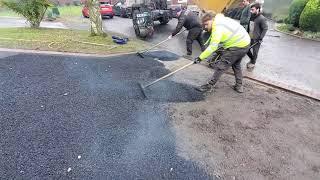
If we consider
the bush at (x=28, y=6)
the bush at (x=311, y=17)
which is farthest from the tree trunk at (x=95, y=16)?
the bush at (x=311, y=17)

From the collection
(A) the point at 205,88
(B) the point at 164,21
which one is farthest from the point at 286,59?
(B) the point at 164,21

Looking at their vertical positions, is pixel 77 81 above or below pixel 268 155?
above

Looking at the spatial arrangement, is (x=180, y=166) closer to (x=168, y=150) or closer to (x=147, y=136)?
(x=168, y=150)

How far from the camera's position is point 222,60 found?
5551 millimetres

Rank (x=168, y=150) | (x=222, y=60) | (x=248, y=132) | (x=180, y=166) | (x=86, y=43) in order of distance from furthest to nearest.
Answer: (x=86, y=43)
(x=222, y=60)
(x=248, y=132)
(x=168, y=150)
(x=180, y=166)

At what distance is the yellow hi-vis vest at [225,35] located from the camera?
496 cm

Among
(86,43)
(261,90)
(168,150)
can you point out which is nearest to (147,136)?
(168,150)

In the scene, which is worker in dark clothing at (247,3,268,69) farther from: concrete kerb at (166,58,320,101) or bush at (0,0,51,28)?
bush at (0,0,51,28)

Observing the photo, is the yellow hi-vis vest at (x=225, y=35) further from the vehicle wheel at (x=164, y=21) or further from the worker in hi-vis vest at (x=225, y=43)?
the vehicle wheel at (x=164, y=21)

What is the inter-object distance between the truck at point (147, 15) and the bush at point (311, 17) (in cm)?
621

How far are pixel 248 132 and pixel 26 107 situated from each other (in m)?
3.60

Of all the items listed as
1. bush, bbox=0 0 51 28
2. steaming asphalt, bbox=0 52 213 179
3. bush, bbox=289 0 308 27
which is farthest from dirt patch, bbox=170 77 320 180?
bush, bbox=289 0 308 27

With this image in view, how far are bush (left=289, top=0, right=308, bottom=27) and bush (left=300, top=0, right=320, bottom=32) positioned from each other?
0.96m

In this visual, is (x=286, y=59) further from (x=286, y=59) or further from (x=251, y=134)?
(x=251, y=134)
